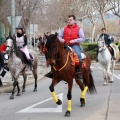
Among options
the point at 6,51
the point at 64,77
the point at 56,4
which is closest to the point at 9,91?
the point at 6,51

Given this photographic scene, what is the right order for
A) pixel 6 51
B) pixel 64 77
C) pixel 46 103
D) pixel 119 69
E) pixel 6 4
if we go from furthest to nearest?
pixel 6 4 → pixel 119 69 → pixel 6 51 → pixel 46 103 → pixel 64 77

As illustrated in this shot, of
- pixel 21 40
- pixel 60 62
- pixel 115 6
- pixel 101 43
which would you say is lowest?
pixel 60 62

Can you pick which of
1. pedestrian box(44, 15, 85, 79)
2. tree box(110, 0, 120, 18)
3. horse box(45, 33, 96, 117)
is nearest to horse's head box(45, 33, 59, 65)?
horse box(45, 33, 96, 117)

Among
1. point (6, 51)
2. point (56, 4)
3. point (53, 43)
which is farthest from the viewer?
point (56, 4)

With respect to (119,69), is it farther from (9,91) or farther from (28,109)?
(28,109)

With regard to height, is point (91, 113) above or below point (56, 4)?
below

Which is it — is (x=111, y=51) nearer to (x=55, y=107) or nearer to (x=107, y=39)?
(x=107, y=39)

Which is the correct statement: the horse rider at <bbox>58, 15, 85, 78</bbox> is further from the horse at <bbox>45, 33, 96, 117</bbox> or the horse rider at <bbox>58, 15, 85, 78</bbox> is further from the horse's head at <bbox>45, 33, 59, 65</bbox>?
the horse's head at <bbox>45, 33, 59, 65</bbox>

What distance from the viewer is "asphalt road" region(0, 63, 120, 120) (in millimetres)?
8779

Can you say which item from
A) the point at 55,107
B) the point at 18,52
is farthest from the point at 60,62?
the point at 18,52

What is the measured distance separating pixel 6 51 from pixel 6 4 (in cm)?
2404

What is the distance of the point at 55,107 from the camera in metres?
9.91

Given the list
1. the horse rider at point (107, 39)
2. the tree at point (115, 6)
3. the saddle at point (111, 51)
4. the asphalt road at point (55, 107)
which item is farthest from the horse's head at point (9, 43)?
the tree at point (115, 6)

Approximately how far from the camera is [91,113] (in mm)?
9023
